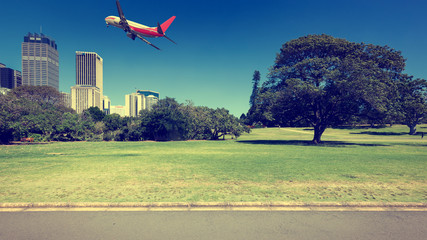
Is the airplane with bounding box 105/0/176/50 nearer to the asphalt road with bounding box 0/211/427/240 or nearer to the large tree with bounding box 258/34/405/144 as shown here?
the asphalt road with bounding box 0/211/427/240

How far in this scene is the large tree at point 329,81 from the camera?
2069cm

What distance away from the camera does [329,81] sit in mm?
22703

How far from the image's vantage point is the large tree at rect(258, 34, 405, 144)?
67.9ft

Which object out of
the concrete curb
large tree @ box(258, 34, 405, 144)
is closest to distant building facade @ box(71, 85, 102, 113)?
large tree @ box(258, 34, 405, 144)

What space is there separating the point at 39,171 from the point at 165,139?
23467 mm

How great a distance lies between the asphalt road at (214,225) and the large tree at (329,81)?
1837 centimetres

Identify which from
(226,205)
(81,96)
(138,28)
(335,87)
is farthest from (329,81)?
(81,96)

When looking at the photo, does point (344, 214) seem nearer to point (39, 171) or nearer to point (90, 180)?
point (90, 180)

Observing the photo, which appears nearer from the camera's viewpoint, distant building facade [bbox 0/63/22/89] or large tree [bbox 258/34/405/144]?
large tree [bbox 258/34/405/144]

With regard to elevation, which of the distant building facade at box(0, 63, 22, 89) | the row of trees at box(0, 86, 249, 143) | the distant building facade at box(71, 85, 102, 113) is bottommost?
the row of trees at box(0, 86, 249, 143)

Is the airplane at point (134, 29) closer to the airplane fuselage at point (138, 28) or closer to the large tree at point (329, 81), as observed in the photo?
the airplane fuselage at point (138, 28)

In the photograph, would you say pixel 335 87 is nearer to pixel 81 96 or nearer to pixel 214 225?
pixel 214 225

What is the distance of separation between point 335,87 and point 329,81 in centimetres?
120

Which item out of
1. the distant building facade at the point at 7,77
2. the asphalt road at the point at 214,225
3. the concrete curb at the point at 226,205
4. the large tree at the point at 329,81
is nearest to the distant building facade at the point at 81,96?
the distant building facade at the point at 7,77
